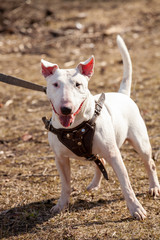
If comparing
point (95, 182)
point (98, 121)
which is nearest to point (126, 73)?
point (98, 121)

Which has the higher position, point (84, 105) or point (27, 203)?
point (84, 105)

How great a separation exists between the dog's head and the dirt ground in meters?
1.02

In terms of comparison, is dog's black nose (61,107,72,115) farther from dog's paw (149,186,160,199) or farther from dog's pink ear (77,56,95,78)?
dog's paw (149,186,160,199)

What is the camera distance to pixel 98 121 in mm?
2854

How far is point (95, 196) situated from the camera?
3492mm

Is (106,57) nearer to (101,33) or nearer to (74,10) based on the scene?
(101,33)

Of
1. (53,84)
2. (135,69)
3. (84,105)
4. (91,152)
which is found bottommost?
(135,69)

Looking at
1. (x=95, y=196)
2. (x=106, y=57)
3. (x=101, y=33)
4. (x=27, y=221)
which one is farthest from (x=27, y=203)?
(x=101, y=33)

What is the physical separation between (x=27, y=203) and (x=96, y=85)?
13.0 ft

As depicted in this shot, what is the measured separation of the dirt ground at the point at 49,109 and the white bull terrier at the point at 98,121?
189mm

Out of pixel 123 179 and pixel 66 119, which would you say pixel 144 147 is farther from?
pixel 66 119

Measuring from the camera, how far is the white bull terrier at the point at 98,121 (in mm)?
2531

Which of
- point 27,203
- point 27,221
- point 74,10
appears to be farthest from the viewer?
point 74,10

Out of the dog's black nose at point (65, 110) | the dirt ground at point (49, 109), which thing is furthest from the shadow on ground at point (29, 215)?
the dog's black nose at point (65, 110)
